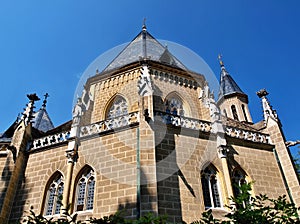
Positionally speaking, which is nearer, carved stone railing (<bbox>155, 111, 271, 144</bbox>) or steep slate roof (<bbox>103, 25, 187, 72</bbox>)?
carved stone railing (<bbox>155, 111, 271, 144</bbox>)

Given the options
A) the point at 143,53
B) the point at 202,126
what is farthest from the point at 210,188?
the point at 143,53

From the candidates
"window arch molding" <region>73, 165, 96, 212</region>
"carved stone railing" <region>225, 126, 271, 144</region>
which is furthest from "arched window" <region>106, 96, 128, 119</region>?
"carved stone railing" <region>225, 126, 271, 144</region>

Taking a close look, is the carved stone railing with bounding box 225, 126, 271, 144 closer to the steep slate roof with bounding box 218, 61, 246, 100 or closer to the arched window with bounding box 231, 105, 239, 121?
the arched window with bounding box 231, 105, 239, 121

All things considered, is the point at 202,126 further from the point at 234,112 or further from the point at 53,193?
the point at 234,112

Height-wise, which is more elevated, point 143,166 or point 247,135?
point 247,135

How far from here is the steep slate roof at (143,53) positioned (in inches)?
669

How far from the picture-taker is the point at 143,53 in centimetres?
1734

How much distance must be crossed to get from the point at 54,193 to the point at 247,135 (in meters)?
8.69

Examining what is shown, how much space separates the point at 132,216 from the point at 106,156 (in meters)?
2.65

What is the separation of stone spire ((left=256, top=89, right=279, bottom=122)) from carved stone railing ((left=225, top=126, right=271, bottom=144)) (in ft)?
3.80

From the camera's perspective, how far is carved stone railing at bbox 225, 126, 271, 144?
1151cm

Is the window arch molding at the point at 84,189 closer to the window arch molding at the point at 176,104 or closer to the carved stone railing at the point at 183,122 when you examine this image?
the carved stone railing at the point at 183,122

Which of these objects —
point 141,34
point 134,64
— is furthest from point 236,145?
point 141,34

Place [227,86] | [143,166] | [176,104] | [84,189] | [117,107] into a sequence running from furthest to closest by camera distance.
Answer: [227,86] → [176,104] → [117,107] → [84,189] → [143,166]
